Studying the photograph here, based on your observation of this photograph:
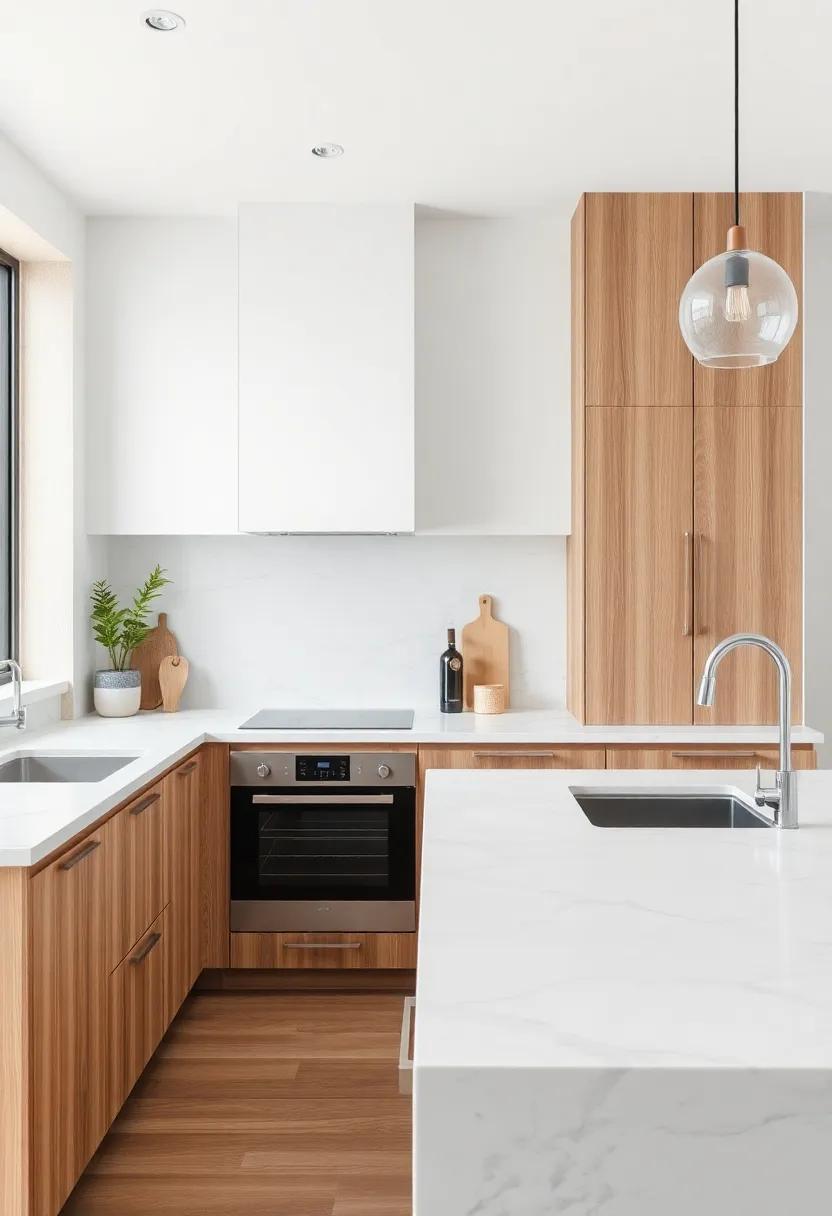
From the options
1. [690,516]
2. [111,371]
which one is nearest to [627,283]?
[690,516]

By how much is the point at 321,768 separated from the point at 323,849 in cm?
28

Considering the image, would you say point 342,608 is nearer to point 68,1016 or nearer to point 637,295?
point 637,295

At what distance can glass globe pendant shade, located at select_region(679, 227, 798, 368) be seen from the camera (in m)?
1.66

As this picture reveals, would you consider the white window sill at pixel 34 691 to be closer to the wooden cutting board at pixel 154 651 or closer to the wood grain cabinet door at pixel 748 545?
the wooden cutting board at pixel 154 651

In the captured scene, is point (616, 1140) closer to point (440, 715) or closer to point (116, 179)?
point (440, 715)

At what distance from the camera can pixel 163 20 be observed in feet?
7.73

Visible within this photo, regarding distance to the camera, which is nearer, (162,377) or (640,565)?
(640,565)

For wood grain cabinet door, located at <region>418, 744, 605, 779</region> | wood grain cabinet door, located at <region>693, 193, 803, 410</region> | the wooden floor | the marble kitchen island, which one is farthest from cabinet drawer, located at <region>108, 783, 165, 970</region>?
wood grain cabinet door, located at <region>693, 193, 803, 410</region>

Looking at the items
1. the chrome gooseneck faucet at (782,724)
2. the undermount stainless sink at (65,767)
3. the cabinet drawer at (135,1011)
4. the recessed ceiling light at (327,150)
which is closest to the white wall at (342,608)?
the undermount stainless sink at (65,767)

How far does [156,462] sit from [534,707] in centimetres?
170

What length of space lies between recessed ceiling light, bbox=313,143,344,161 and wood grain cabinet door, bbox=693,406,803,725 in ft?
4.80

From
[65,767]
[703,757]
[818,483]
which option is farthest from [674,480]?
A: [65,767]

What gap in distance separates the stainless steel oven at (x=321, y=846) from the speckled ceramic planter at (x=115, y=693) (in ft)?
1.91

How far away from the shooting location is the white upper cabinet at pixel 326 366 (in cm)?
349
